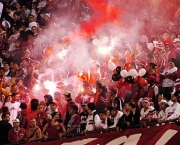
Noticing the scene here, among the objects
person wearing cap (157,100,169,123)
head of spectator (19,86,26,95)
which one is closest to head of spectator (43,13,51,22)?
head of spectator (19,86,26,95)

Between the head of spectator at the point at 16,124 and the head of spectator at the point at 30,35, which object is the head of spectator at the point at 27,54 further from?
the head of spectator at the point at 16,124

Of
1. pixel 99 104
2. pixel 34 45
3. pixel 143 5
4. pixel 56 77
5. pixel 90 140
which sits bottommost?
pixel 90 140

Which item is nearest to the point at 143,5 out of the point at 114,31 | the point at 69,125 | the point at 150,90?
the point at 114,31

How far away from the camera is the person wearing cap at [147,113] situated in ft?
31.6

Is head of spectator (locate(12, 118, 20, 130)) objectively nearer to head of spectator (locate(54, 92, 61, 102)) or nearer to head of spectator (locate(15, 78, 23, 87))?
head of spectator (locate(54, 92, 61, 102))

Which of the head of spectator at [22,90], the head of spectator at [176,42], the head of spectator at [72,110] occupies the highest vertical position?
the head of spectator at [176,42]

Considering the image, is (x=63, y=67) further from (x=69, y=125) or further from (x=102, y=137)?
(x=102, y=137)

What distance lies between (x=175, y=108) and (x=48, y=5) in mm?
8131

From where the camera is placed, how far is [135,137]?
31.3 feet

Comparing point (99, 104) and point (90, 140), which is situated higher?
point (99, 104)

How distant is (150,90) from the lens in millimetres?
11664

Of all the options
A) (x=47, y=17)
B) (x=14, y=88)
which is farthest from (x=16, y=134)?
(x=47, y=17)

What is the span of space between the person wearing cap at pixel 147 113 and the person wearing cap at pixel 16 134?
230 centimetres

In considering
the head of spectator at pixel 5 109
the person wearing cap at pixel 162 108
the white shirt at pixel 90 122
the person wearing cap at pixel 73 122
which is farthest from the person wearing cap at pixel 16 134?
the person wearing cap at pixel 162 108
